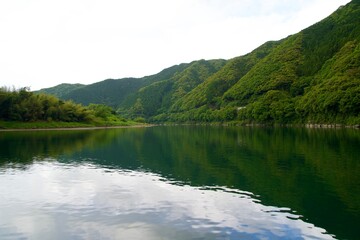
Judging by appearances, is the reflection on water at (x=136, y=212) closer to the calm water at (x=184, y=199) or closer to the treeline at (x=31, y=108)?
the calm water at (x=184, y=199)

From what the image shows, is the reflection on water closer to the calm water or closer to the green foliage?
the calm water

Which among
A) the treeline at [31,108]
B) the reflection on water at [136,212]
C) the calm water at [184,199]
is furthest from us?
the treeline at [31,108]

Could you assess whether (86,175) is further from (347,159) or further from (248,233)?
(347,159)

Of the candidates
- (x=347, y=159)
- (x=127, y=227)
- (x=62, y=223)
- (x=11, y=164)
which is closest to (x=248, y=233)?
(x=127, y=227)

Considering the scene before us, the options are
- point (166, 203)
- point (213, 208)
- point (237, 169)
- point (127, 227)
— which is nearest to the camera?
point (127, 227)

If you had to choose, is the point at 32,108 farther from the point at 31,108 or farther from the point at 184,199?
the point at 184,199

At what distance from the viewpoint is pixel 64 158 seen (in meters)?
51.2

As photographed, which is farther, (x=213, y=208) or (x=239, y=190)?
(x=239, y=190)

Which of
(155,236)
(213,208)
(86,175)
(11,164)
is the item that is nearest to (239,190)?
(213,208)

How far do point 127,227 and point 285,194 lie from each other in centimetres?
1400

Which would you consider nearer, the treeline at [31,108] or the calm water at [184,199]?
the calm water at [184,199]

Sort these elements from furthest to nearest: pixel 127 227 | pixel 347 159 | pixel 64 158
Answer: pixel 64 158
pixel 347 159
pixel 127 227

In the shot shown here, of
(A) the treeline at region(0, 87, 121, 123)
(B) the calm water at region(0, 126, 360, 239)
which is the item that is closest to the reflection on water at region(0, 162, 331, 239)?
(B) the calm water at region(0, 126, 360, 239)

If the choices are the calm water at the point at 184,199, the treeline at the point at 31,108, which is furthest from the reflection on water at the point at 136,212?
the treeline at the point at 31,108
